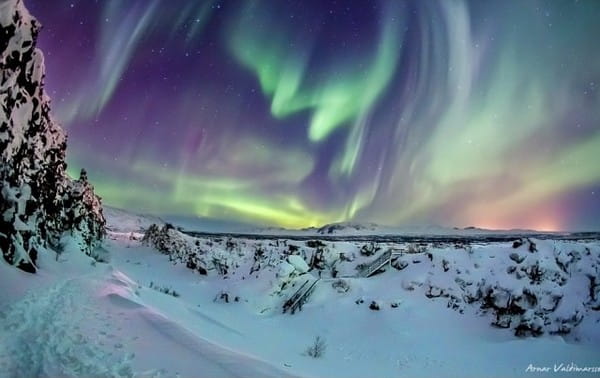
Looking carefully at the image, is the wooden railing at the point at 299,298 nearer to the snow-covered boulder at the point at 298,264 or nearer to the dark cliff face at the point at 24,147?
the snow-covered boulder at the point at 298,264

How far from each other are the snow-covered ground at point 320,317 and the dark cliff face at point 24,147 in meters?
0.86

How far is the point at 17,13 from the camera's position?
9445mm

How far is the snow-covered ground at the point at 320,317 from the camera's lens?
531 cm

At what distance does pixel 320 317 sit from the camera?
13.8 meters

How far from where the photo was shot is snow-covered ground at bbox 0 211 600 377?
17.4 feet

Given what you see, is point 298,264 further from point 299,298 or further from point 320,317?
point 320,317

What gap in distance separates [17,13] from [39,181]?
4431 mm

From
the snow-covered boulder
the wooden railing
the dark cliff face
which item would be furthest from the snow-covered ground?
the dark cliff face

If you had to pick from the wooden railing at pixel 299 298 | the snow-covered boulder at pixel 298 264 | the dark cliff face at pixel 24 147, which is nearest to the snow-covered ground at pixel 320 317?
the snow-covered boulder at pixel 298 264

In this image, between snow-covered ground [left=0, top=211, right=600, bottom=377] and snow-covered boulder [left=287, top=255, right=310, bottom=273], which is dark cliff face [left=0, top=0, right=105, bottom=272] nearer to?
snow-covered ground [left=0, top=211, right=600, bottom=377]

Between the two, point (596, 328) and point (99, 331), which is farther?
point (596, 328)

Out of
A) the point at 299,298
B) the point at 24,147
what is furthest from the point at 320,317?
the point at 24,147

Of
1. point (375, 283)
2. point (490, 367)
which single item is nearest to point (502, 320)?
point (490, 367)

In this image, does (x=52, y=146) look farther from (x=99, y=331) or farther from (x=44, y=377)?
(x=44, y=377)
